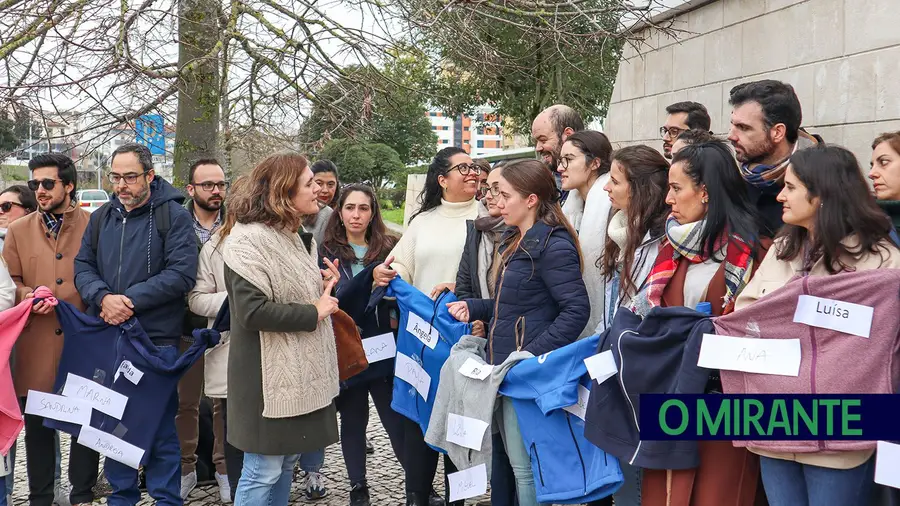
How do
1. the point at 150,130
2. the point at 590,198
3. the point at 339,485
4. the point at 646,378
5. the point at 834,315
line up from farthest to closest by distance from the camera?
the point at 150,130 < the point at 339,485 < the point at 590,198 < the point at 646,378 < the point at 834,315

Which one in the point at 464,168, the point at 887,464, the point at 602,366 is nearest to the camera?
the point at 887,464

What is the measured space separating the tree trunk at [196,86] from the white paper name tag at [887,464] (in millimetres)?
6658

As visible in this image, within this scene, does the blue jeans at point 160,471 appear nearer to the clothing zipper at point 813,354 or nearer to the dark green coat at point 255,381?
the dark green coat at point 255,381

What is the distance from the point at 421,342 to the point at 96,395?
1.83 meters

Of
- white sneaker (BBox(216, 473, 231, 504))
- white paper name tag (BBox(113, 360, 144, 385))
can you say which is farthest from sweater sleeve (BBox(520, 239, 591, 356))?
white sneaker (BBox(216, 473, 231, 504))

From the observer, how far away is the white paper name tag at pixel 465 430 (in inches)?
150

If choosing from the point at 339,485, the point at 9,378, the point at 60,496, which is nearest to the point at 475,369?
the point at 339,485

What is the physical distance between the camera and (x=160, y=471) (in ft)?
15.3

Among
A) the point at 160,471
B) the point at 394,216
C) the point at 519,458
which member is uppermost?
the point at 394,216

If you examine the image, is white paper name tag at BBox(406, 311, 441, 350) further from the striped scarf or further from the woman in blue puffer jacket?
the striped scarf

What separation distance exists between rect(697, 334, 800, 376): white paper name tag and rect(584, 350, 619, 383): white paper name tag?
387mm

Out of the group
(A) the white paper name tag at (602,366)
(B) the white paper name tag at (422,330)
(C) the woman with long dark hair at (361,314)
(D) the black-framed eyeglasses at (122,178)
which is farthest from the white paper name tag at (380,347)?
(A) the white paper name tag at (602,366)

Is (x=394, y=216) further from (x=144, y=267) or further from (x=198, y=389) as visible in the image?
(x=144, y=267)

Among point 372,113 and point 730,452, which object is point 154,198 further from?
point 372,113
